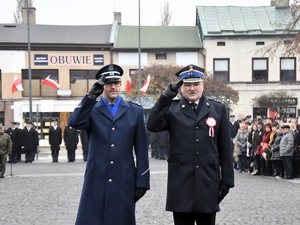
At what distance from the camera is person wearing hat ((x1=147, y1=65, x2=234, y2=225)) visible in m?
5.64

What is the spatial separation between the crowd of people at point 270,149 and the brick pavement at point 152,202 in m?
0.69

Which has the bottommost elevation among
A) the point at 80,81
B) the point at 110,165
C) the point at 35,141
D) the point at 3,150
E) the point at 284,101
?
the point at 35,141

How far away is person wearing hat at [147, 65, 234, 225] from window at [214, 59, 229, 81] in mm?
39459

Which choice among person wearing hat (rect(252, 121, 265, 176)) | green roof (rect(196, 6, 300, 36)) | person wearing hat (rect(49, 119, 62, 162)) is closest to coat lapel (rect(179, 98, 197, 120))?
person wearing hat (rect(252, 121, 265, 176))

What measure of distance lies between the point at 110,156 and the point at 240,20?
4278cm

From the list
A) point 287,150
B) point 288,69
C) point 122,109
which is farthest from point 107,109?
point 288,69

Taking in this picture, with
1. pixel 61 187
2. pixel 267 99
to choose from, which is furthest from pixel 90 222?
pixel 267 99

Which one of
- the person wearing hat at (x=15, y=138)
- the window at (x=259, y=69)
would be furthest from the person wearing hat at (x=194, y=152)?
the window at (x=259, y=69)

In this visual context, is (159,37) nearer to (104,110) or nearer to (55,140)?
(55,140)

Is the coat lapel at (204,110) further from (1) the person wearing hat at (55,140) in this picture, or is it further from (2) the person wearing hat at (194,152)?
(1) the person wearing hat at (55,140)

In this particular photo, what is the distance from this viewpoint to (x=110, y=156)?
5.84 meters

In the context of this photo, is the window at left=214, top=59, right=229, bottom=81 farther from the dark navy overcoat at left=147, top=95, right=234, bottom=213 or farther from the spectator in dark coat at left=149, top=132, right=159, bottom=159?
the dark navy overcoat at left=147, top=95, right=234, bottom=213

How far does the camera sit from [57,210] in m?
10.8

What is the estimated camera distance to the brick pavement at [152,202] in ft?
31.7
